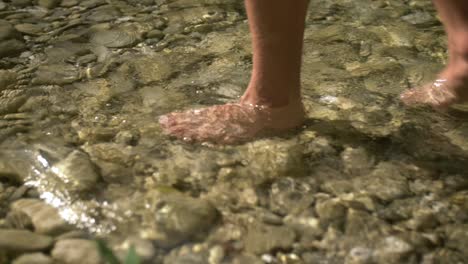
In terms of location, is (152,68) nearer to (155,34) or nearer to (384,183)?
(155,34)

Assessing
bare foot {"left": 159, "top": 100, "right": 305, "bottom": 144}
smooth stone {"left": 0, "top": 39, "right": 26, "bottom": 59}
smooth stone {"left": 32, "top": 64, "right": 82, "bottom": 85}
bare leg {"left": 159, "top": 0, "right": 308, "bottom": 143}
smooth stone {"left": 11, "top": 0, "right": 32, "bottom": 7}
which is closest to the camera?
bare leg {"left": 159, "top": 0, "right": 308, "bottom": 143}

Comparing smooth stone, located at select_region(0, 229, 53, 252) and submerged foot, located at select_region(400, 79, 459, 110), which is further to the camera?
submerged foot, located at select_region(400, 79, 459, 110)

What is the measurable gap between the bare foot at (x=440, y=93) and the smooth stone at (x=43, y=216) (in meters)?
0.90

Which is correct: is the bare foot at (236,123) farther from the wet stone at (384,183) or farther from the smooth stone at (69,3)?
the smooth stone at (69,3)

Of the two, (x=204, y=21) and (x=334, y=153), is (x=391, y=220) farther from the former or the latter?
(x=204, y=21)

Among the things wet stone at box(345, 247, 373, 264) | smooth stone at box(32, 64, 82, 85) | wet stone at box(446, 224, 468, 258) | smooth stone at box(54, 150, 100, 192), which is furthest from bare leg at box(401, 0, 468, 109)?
smooth stone at box(32, 64, 82, 85)

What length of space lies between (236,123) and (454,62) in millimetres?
541

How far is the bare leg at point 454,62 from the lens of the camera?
1380mm

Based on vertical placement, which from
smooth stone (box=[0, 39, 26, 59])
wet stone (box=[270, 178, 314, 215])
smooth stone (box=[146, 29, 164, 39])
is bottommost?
wet stone (box=[270, 178, 314, 215])

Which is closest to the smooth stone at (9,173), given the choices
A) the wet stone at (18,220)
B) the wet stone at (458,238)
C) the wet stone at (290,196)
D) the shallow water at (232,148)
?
the shallow water at (232,148)

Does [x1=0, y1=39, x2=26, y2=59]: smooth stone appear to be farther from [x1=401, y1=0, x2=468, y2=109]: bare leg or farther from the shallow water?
[x1=401, y1=0, x2=468, y2=109]: bare leg

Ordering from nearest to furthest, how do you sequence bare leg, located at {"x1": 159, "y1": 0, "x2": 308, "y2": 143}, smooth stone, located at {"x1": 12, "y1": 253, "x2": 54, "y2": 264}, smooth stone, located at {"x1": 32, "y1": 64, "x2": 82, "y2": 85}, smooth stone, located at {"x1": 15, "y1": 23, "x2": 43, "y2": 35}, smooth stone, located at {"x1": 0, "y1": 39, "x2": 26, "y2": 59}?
smooth stone, located at {"x1": 12, "y1": 253, "x2": 54, "y2": 264}
bare leg, located at {"x1": 159, "y1": 0, "x2": 308, "y2": 143}
smooth stone, located at {"x1": 32, "y1": 64, "x2": 82, "y2": 85}
smooth stone, located at {"x1": 0, "y1": 39, "x2": 26, "y2": 59}
smooth stone, located at {"x1": 15, "y1": 23, "x2": 43, "y2": 35}

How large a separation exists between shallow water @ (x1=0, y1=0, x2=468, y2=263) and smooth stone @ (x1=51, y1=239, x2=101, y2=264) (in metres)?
0.05

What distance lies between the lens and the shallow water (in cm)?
110
